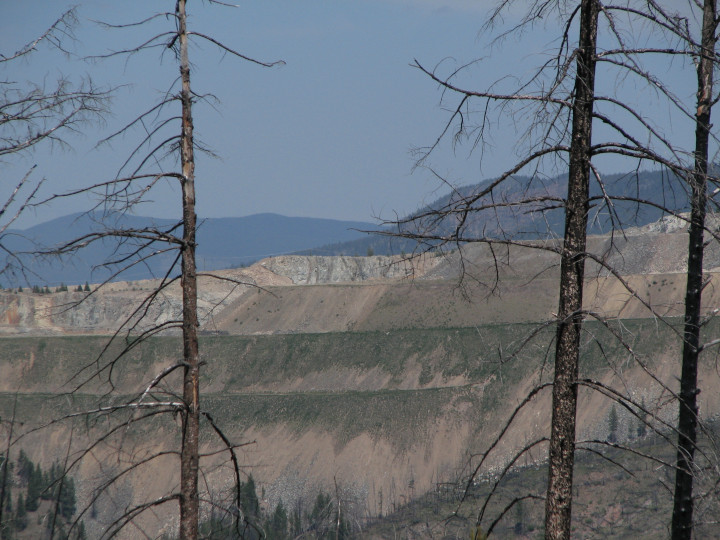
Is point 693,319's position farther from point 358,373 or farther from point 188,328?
point 358,373

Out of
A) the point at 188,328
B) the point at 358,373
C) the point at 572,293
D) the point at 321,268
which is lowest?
the point at 358,373

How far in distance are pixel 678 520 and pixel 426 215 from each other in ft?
21.0

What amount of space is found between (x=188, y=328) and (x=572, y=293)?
4458 millimetres

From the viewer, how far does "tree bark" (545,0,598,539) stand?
7938mm

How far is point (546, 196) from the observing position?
26.3 ft

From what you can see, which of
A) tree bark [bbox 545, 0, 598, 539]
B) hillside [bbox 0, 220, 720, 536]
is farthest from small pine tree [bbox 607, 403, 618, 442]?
tree bark [bbox 545, 0, 598, 539]

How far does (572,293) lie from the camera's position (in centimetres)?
802

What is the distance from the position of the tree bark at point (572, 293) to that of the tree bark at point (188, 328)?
402 cm

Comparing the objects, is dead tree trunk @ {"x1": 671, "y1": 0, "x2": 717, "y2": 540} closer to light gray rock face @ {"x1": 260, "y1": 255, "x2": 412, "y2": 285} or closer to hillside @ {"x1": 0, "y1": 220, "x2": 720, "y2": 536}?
hillside @ {"x1": 0, "y1": 220, "x2": 720, "y2": 536}

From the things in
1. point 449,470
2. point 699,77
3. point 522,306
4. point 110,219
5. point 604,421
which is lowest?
point 449,470

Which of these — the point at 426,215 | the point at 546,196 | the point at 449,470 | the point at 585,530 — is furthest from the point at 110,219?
the point at 449,470

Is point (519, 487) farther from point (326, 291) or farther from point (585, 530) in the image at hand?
point (326, 291)

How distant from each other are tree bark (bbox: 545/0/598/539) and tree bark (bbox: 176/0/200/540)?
402cm

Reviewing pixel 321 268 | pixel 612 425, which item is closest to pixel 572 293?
pixel 612 425
